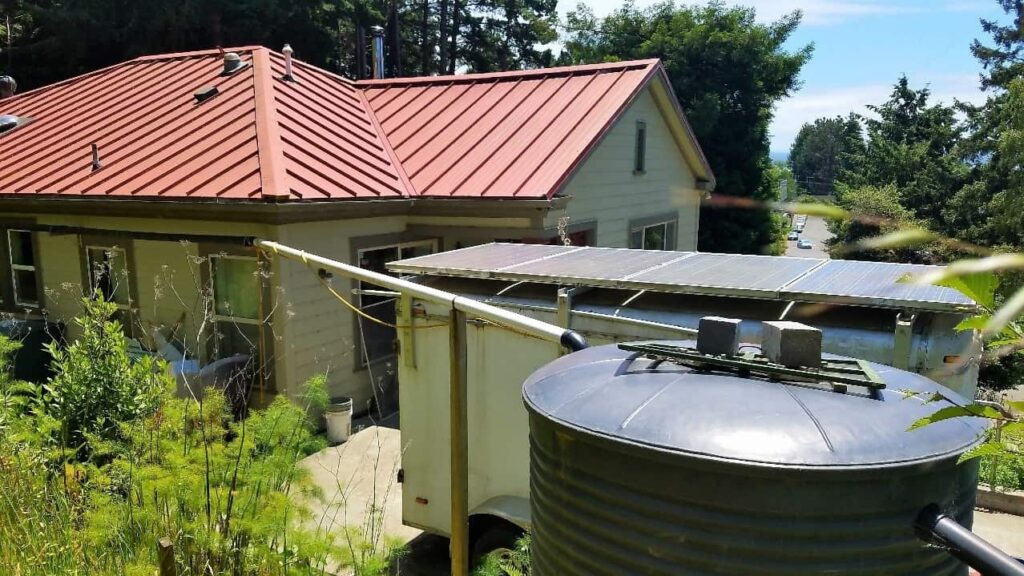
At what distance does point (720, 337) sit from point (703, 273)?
2.59 meters

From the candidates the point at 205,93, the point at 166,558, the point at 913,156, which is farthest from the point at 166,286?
the point at 913,156

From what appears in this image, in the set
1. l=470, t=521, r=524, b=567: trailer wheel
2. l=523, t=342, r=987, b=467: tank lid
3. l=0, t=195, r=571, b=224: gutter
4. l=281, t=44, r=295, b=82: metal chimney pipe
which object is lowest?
l=470, t=521, r=524, b=567: trailer wheel

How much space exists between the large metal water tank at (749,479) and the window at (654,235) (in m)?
12.9

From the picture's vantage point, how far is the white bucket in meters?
9.31

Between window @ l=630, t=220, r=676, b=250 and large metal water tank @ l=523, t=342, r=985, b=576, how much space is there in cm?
1291

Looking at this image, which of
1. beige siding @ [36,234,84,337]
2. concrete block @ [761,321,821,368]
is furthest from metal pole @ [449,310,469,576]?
beige siding @ [36,234,84,337]

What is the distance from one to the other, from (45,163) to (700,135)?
25705 millimetres

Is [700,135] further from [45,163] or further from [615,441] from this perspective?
[615,441]

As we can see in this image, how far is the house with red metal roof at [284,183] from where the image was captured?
32.1 ft

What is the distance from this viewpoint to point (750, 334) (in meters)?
4.67

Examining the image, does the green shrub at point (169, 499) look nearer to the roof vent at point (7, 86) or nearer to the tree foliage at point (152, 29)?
the roof vent at point (7, 86)

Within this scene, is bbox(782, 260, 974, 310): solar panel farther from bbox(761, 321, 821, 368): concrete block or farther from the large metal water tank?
the large metal water tank

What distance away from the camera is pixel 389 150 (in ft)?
41.9

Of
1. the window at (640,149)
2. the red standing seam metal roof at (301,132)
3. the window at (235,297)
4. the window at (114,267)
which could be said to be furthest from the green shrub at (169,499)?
the window at (640,149)
